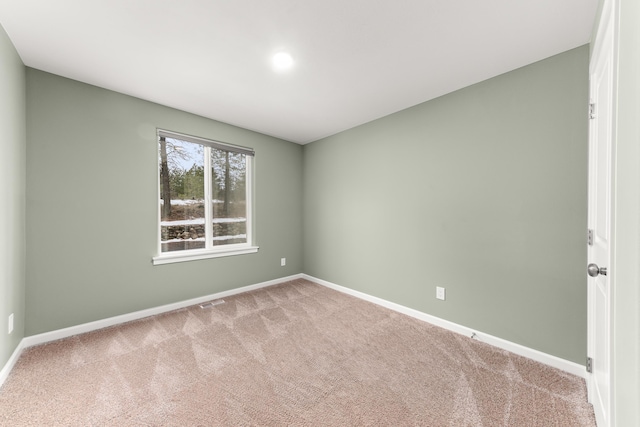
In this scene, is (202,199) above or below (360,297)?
above

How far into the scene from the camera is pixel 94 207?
2488 millimetres

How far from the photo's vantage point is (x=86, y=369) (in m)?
1.87

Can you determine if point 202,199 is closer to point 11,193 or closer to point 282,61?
point 11,193

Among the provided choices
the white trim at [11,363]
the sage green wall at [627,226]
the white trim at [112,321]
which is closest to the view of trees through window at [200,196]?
the white trim at [112,321]

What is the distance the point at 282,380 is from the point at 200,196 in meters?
2.47

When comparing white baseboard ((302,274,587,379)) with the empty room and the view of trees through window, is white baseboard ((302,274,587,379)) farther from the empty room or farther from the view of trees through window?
the view of trees through window

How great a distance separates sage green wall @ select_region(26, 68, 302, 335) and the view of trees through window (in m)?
0.18

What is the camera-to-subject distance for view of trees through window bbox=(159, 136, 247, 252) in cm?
305

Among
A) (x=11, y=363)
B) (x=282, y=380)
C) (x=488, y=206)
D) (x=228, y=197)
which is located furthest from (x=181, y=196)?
(x=488, y=206)

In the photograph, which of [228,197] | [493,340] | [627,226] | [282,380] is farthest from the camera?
[228,197]

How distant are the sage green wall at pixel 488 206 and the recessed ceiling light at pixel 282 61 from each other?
4.94ft

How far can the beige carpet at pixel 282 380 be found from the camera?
1.46 m

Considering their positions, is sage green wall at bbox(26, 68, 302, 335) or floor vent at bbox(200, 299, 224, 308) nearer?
sage green wall at bbox(26, 68, 302, 335)

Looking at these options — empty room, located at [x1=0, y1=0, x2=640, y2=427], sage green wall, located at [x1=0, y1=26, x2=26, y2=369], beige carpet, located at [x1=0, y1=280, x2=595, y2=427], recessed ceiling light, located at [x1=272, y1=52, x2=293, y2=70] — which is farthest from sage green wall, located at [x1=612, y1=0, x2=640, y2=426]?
sage green wall, located at [x1=0, y1=26, x2=26, y2=369]
